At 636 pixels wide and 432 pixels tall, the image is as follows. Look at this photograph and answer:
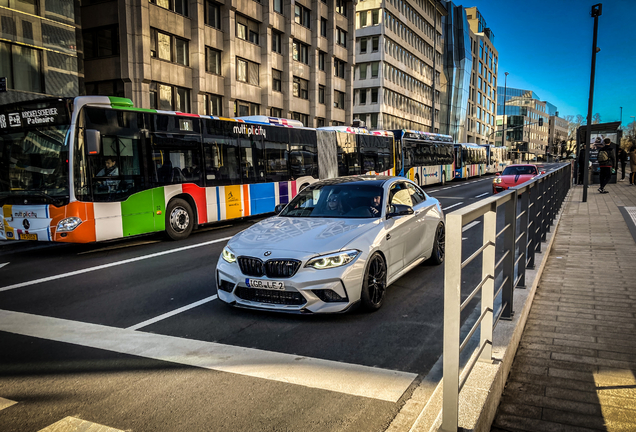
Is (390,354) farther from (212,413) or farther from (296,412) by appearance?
(212,413)

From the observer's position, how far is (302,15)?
41656 mm

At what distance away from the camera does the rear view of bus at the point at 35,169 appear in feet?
32.1

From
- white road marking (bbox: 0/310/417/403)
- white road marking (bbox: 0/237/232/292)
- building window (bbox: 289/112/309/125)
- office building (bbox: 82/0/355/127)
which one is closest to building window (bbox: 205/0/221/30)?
office building (bbox: 82/0/355/127)

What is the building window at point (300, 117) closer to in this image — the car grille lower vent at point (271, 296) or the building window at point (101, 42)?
the building window at point (101, 42)

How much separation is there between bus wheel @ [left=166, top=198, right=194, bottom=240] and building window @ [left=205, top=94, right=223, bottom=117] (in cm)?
2039

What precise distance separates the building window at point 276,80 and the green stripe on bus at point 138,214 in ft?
92.5

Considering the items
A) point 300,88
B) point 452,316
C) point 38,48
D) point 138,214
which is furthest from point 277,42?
point 452,316

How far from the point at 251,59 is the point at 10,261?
28.2 m

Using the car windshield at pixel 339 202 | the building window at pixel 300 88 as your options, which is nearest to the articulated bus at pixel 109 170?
the car windshield at pixel 339 202

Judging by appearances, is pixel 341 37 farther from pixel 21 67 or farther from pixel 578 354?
pixel 578 354

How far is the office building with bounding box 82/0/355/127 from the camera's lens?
26.9 metres

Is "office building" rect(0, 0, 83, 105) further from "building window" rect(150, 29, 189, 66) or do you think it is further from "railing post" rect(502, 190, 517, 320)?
"railing post" rect(502, 190, 517, 320)

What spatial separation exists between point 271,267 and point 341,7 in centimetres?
4688

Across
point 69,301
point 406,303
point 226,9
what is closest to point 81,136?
point 69,301
